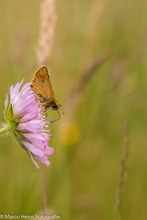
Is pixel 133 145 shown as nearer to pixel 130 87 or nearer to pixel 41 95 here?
pixel 130 87

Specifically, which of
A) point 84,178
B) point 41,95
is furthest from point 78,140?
point 41,95

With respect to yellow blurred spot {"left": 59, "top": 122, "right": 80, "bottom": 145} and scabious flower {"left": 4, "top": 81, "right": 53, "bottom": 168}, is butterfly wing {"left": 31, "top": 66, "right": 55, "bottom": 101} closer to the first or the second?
scabious flower {"left": 4, "top": 81, "right": 53, "bottom": 168}

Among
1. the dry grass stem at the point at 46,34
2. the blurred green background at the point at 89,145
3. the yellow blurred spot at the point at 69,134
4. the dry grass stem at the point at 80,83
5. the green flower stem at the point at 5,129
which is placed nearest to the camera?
the green flower stem at the point at 5,129

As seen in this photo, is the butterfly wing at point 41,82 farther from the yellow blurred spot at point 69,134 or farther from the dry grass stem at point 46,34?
the yellow blurred spot at point 69,134

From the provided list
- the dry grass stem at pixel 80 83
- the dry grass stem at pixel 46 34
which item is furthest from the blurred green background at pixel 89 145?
the dry grass stem at pixel 46 34

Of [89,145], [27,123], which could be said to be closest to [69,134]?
[89,145]

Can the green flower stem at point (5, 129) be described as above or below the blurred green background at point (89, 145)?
above

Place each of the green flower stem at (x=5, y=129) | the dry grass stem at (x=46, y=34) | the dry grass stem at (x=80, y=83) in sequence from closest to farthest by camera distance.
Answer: the green flower stem at (x=5, y=129)
the dry grass stem at (x=46, y=34)
the dry grass stem at (x=80, y=83)
